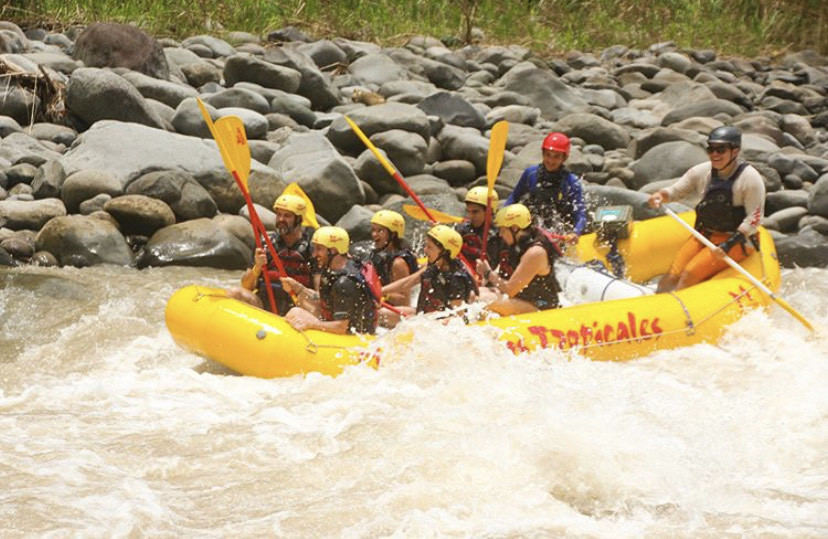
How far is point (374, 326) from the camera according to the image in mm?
6008

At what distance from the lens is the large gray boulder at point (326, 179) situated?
32.5 feet

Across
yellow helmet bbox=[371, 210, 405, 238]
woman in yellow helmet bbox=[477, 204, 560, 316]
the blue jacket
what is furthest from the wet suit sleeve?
the blue jacket

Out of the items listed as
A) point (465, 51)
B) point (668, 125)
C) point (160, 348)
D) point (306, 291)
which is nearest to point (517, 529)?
point (306, 291)

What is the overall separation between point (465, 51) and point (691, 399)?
10.4 metres

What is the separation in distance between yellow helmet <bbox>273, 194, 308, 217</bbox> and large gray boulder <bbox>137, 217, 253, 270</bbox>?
263cm

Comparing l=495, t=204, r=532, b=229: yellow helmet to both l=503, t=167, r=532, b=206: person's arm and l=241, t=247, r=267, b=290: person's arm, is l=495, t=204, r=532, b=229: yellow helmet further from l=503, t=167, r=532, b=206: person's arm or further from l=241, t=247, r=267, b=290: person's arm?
l=241, t=247, r=267, b=290: person's arm

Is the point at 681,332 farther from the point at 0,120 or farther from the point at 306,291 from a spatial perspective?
the point at 0,120

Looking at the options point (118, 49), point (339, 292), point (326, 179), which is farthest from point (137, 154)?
point (339, 292)

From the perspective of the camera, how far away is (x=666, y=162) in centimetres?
1102

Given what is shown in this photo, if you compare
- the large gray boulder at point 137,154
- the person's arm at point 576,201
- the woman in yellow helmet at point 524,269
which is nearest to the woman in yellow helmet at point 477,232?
the woman in yellow helmet at point 524,269

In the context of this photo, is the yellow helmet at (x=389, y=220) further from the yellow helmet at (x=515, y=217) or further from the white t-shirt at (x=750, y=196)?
the white t-shirt at (x=750, y=196)

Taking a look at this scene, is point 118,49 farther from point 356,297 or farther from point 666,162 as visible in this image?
point 356,297

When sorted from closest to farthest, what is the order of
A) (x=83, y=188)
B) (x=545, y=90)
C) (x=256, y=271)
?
1. (x=256, y=271)
2. (x=83, y=188)
3. (x=545, y=90)

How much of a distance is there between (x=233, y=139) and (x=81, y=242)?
2.55 metres
